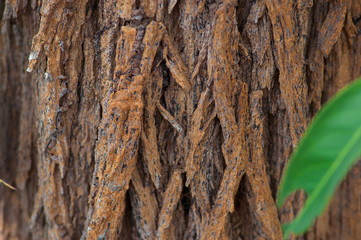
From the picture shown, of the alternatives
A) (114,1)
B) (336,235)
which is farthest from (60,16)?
(336,235)

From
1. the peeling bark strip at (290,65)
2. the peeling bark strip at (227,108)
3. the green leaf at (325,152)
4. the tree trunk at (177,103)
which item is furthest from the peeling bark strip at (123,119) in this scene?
the green leaf at (325,152)

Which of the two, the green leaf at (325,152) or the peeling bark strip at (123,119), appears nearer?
the green leaf at (325,152)

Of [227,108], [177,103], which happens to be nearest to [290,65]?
[227,108]

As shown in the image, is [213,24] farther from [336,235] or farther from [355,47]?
[336,235]

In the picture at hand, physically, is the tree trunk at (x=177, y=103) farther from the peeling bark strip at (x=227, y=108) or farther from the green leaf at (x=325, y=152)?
the green leaf at (x=325, y=152)

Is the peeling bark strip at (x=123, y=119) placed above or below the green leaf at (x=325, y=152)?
above
